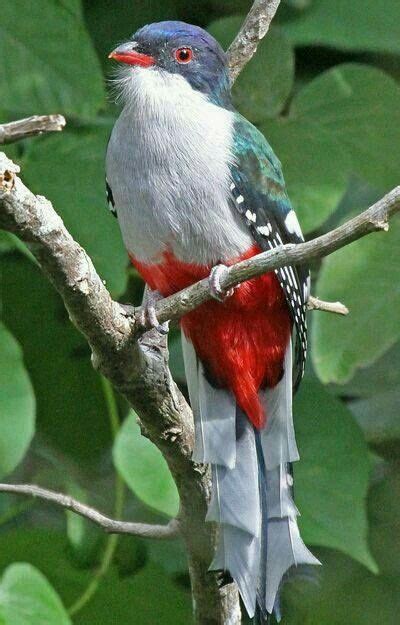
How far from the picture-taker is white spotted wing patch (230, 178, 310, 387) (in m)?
2.55

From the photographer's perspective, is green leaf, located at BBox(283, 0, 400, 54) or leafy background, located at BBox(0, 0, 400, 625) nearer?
leafy background, located at BBox(0, 0, 400, 625)

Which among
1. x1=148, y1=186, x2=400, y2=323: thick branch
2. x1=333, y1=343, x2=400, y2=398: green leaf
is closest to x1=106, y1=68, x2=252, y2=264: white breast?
x1=148, y1=186, x2=400, y2=323: thick branch

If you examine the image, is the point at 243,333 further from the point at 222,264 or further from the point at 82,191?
the point at 82,191

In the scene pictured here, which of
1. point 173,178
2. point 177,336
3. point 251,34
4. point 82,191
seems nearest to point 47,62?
point 82,191

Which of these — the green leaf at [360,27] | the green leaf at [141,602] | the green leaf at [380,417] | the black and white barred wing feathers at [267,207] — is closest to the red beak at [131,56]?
the black and white barred wing feathers at [267,207]

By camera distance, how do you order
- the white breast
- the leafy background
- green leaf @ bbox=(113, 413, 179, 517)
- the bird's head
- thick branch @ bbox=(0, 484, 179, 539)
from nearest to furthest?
thick branch @ bbox=(0, 484, 179, 539) → the white breast → green leaf @ bbox=(113, 413, 179, 517) → the bird's head → the leafy background

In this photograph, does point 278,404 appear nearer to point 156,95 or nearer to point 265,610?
point 265,610

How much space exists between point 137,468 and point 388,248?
874 mm

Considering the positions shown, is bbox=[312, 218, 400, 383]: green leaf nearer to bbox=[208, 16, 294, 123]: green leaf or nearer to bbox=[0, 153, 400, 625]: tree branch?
bbox=[208, 16, 294, 123]: green leaf

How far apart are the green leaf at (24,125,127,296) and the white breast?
40 centimetres

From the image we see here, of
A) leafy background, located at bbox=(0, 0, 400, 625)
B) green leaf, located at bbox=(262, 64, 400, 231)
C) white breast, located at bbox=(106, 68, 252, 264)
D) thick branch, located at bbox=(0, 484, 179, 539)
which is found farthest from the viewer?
green leaf, located at bbox=(262, 64, 400, 231)

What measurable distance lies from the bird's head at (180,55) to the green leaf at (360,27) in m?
0.51

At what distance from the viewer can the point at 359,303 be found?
297cm

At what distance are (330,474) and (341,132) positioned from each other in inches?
36.2
